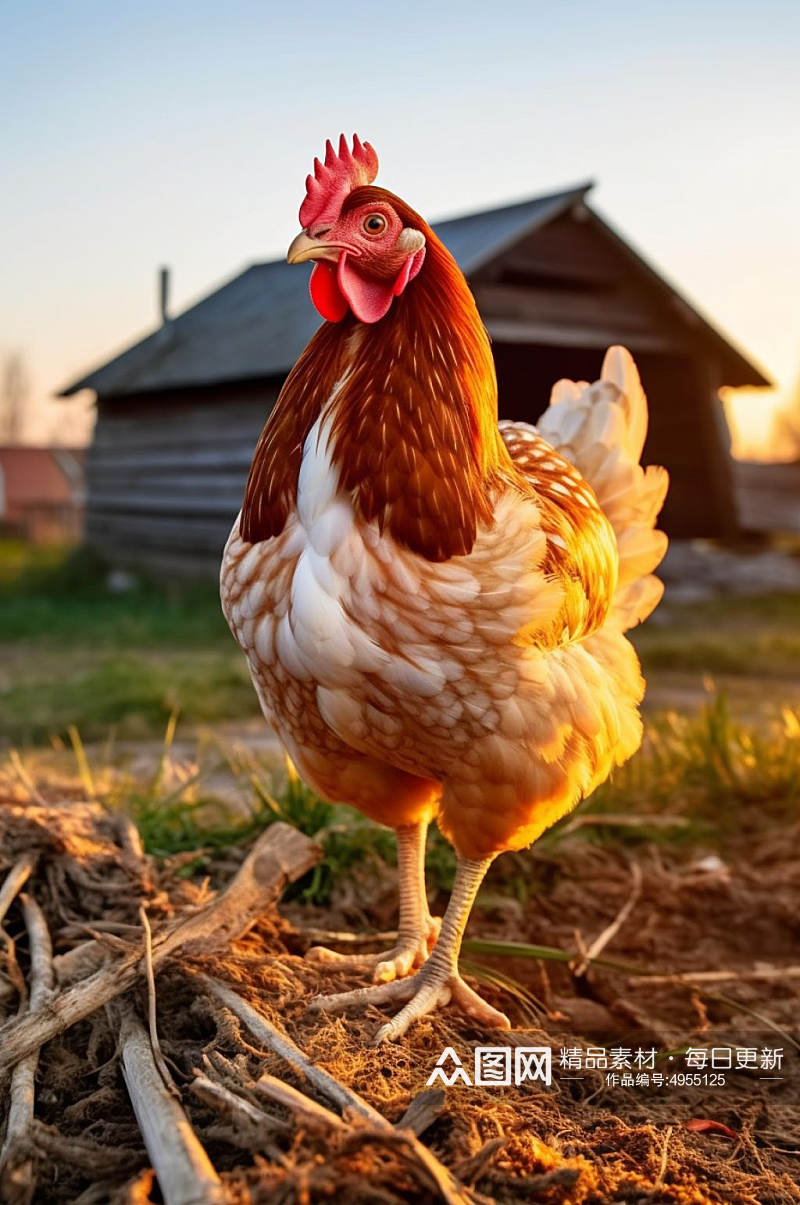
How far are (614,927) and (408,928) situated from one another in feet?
2.88

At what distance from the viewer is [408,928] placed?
2883 millimetres

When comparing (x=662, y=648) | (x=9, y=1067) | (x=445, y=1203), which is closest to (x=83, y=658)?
(x=662, y=648)

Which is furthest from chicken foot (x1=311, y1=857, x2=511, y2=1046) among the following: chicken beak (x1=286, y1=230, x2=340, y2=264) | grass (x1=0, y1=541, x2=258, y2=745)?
grass (x1=0, y1=541, x2=258, y2=745)

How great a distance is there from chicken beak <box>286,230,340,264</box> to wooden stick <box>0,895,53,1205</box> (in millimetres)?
1711

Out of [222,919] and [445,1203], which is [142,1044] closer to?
[222,919]

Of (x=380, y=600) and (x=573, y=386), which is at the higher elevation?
(x=573, y=386)

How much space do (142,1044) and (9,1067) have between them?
260 millimetres

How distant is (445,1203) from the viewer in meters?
1.69

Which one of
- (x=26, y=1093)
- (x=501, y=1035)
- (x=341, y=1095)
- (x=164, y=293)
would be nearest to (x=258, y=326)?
(x=164, y=293)

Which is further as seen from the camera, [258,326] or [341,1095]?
[258,326]

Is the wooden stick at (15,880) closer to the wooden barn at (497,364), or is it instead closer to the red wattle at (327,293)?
the red wattle at (327,293)

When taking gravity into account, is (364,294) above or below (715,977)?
above

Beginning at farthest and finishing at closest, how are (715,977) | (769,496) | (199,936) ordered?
(769,496) < (715,977) < (199,936)

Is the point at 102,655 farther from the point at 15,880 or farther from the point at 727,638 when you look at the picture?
the point at 15,880
